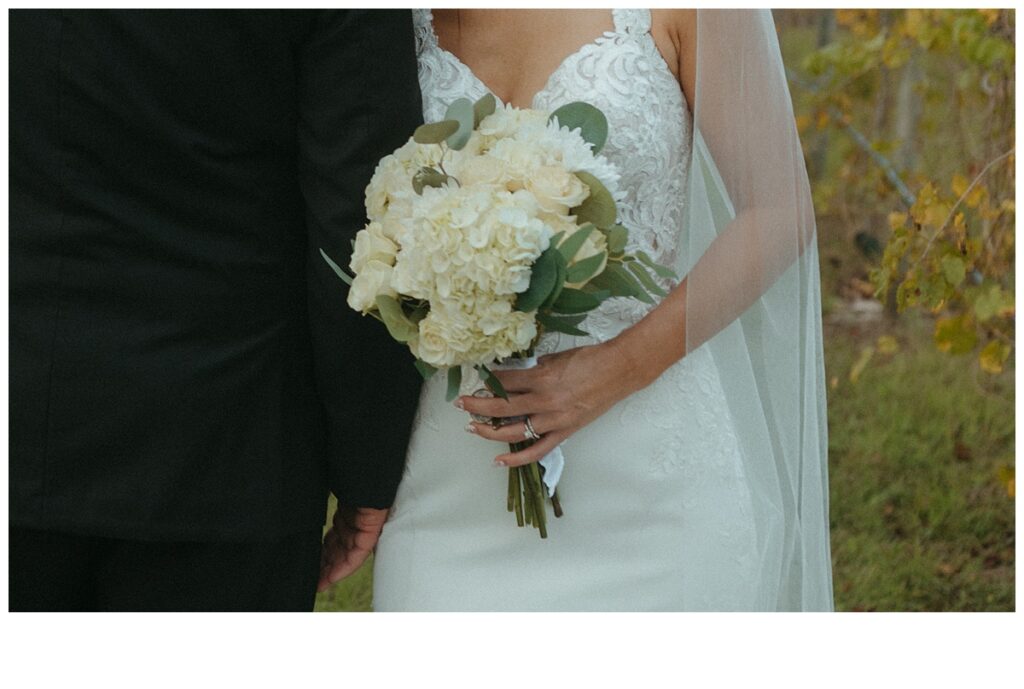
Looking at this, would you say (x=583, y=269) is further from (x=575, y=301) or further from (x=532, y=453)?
(x=532, y=453)

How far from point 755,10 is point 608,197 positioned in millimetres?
475

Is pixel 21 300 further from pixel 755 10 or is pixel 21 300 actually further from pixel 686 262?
pixel 755 10

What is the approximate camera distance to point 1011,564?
3361 mm

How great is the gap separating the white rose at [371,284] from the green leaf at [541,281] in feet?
0.65

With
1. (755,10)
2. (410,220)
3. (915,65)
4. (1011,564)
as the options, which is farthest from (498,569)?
(915,65)

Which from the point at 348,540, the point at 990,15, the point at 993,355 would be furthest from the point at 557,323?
the point at 990,15

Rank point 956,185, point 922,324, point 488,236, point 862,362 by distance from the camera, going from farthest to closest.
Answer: point 922,324 → point 862,362 → point 956,185 → point 488,236

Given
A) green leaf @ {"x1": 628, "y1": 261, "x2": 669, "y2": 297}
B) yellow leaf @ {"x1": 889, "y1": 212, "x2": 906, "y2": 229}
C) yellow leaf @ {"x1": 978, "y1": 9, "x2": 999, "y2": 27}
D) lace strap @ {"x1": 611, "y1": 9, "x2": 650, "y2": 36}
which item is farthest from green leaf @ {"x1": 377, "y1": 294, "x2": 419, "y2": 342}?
yellow leaf @ {"x1": 978, "y1": 9, "x2": 999, "y2": 27}

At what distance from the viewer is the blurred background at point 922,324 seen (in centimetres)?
265

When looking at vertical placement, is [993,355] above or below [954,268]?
below

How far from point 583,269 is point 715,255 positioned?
0.41m

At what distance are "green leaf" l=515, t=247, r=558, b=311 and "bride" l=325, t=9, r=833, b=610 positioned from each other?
271mm

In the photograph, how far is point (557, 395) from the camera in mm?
1833

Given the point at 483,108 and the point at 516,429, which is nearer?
the point at 483,108
